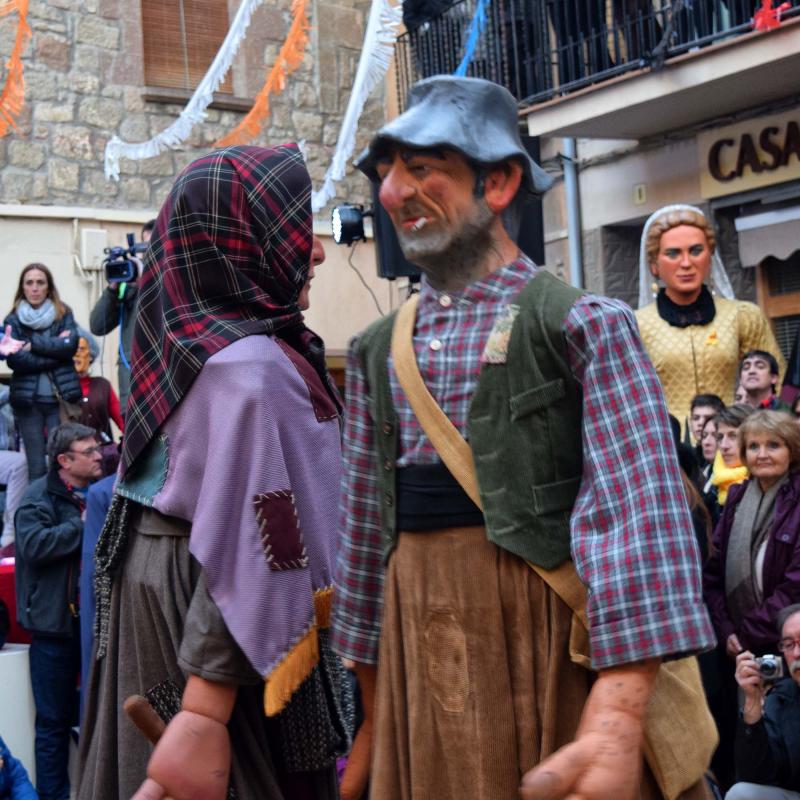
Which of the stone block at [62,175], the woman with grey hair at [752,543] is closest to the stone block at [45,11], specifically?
the stone block at [62,175]

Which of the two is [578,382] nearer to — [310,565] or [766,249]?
[310,565]

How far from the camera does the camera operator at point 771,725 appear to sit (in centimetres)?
498

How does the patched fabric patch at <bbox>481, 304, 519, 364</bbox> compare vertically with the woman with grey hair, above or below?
above

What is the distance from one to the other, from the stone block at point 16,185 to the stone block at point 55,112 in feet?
1.63

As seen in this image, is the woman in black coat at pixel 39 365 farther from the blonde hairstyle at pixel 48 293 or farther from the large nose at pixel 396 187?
the large nose at pixel 396 187

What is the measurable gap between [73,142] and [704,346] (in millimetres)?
7866

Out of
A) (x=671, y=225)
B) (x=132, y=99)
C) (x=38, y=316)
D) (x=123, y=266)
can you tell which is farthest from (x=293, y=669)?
(x=132, y=99)

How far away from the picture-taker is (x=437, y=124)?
2418 mm

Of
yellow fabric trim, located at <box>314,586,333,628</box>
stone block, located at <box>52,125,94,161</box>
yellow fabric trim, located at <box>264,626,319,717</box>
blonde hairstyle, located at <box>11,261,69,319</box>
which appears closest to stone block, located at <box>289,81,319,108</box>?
stone block, located at <box>52,125,94,161</box>

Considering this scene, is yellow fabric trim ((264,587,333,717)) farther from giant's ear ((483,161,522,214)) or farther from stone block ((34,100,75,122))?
stone block ((34,100,75,122))

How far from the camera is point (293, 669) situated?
2732mm

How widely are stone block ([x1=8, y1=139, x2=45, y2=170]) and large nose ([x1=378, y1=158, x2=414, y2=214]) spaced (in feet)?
35.5

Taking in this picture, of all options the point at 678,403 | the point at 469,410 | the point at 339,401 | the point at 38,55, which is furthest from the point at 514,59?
the point at 469,410

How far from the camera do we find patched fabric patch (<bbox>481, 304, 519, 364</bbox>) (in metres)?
2.34
